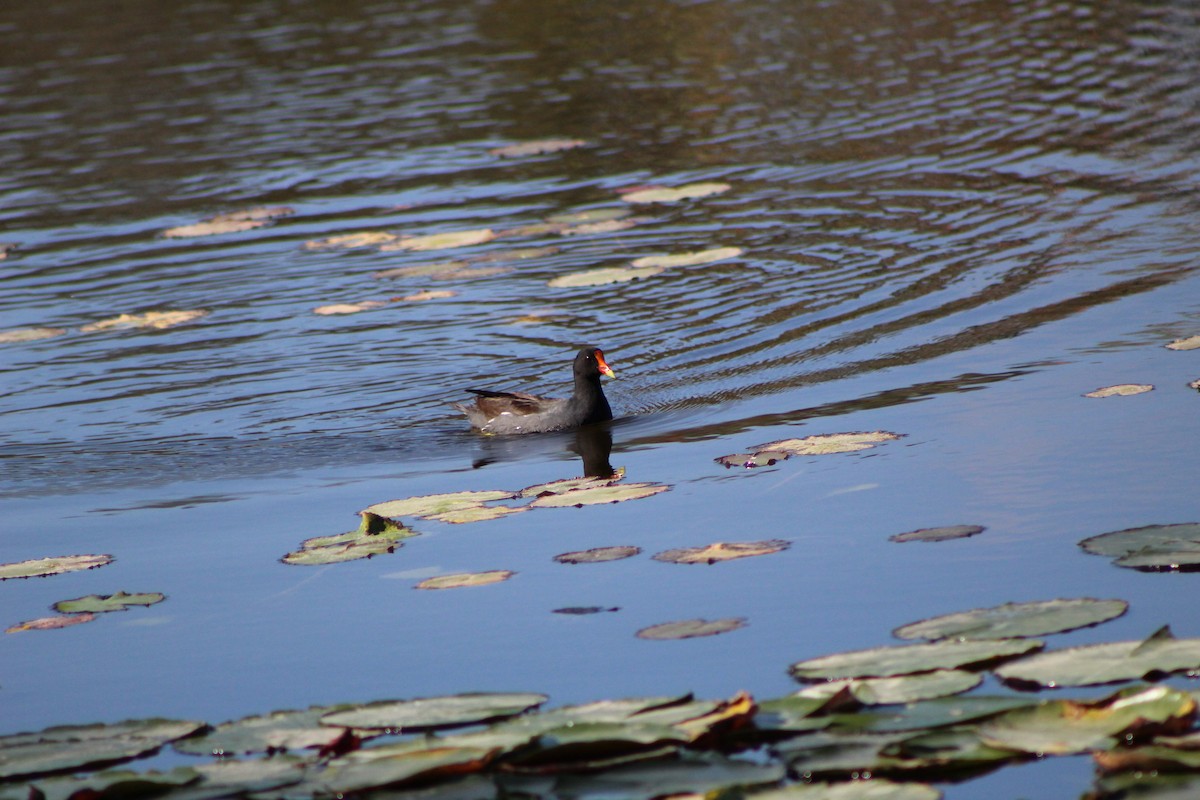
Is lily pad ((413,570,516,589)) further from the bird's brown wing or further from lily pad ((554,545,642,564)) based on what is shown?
the bird's brown wing

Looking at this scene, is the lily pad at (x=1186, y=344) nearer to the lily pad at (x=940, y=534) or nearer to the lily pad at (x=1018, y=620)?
the lily pad at (x=940, y=534)

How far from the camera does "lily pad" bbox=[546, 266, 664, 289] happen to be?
1177 centimetres

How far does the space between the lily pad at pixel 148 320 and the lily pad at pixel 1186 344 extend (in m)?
6.96

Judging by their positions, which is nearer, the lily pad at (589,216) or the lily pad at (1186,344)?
the lily pad at (1186,344)

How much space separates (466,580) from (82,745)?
1743 mm

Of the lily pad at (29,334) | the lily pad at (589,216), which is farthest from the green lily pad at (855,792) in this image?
the lily pad at (589,216)

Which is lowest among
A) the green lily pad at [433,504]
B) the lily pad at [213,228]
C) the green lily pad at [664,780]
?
the green lily pad at [664,780]

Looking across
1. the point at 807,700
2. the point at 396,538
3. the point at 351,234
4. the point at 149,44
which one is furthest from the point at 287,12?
the point at 807,700

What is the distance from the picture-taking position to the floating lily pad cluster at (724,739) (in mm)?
4188

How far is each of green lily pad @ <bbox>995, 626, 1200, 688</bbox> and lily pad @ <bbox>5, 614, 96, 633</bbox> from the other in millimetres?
3558

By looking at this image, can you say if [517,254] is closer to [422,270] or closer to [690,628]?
[422,270]

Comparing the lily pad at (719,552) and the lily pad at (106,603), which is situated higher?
the lily pad at (106,603)

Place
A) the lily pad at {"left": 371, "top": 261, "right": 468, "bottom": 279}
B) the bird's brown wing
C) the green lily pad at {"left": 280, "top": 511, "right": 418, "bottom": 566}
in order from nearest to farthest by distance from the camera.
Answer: the green lily pad at {"left": 280, "top": 511, "right": 418, "bottom": 566} < the bird's brown wing < the lily pad at {"left": 371, "top": 261, "right": 468, "bottom": 279}

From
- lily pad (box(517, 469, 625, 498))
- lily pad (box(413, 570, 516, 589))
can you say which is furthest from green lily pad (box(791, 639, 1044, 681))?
lily pad (box(517, 469, 625, 498))
